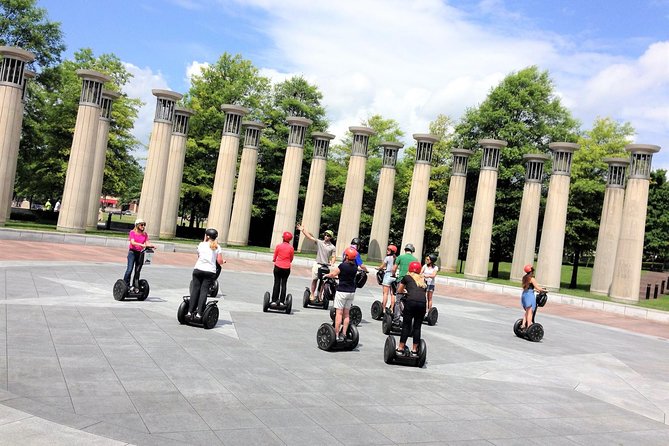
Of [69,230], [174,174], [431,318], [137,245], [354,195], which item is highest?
[354,195]

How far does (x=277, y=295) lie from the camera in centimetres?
1405

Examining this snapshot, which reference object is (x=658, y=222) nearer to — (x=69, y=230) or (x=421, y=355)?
(x=69, y=230)

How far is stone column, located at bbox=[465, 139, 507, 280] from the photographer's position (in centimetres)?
3441

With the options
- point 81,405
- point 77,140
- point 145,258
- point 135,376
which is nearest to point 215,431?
point 81,405

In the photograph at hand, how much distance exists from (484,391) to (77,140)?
90.0ft

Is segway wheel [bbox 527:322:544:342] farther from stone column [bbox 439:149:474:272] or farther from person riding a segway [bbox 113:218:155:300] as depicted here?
stone column [bbox 439:149:474:272]

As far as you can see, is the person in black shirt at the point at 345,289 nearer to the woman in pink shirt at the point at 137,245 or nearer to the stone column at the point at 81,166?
the woman in pink shirt at the point at 137,245

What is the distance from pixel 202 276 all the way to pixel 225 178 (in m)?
25.7

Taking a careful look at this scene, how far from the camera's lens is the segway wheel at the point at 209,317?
434 inches

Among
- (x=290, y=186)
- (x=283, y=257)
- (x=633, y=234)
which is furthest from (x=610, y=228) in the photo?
(x=283, y=257)

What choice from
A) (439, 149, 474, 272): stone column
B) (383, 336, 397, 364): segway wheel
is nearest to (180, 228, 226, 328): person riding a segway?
(383, 336, 397, 364): segway wheel

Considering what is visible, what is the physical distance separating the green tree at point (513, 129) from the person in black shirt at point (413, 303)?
34.0m

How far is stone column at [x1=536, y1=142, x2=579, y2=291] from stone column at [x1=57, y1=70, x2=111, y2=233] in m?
26.8

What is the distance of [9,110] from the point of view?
27438 mm
